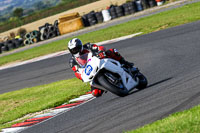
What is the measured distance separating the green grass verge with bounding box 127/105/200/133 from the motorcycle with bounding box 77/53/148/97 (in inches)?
110

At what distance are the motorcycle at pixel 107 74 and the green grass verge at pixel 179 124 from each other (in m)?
2.79

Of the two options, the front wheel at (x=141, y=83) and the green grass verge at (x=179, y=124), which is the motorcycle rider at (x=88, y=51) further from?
the green grass verge at (x=179, y=124)

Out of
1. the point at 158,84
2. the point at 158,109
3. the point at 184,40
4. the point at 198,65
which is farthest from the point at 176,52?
the point at 158,109

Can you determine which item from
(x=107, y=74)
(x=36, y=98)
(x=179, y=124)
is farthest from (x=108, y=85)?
(x=36, y=98)

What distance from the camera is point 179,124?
535cm

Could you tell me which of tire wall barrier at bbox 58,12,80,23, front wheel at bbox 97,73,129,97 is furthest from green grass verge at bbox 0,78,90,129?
tire wall barrier at bbox 58,12,80,23

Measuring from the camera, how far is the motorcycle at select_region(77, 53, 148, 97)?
8484 millimetres

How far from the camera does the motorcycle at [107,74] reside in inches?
334

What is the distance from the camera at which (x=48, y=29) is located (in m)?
39.3

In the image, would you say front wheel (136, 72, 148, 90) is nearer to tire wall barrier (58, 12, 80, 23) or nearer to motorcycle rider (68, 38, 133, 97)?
motorcycle rider (68, 38, 133, 97)

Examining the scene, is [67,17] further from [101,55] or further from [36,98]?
[101,55]

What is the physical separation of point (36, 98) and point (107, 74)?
471 cm

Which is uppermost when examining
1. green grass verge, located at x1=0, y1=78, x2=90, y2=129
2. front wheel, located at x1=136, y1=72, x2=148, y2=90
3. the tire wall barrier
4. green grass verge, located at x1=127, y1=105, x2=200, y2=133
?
green grass verge, located at x1=127, y1=105, x2=200, y2=133

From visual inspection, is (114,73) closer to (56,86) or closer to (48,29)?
(56,86)
